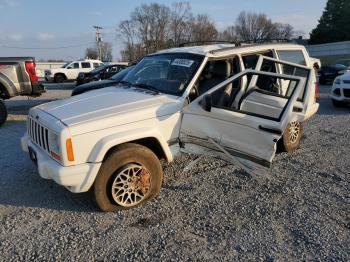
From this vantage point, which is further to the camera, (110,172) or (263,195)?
(263,195)

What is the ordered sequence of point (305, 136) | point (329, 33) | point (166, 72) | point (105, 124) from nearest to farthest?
point (105, 124)
point (166, 72)
point (305, 136)
point (329, 33)

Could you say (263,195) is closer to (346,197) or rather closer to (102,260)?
(346,197)

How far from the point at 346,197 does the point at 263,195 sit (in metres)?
1.01

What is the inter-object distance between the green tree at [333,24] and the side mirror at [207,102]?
5827cm

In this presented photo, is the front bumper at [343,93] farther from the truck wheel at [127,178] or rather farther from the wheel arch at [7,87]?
the wheel arch at [7,87]

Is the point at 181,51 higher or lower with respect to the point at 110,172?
higher

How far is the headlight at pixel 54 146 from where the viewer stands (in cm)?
387

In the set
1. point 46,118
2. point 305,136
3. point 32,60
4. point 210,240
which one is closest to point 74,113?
point 46,118

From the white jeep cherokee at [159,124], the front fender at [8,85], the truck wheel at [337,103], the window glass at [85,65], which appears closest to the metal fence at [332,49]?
the window glass at [85,65]

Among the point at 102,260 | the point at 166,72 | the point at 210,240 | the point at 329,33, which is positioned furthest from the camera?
the point at 329,33

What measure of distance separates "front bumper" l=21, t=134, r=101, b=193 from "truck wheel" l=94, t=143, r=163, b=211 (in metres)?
0.11

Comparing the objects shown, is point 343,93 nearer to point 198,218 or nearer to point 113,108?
point 198,218

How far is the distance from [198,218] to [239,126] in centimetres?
126

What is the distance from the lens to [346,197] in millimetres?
4512
